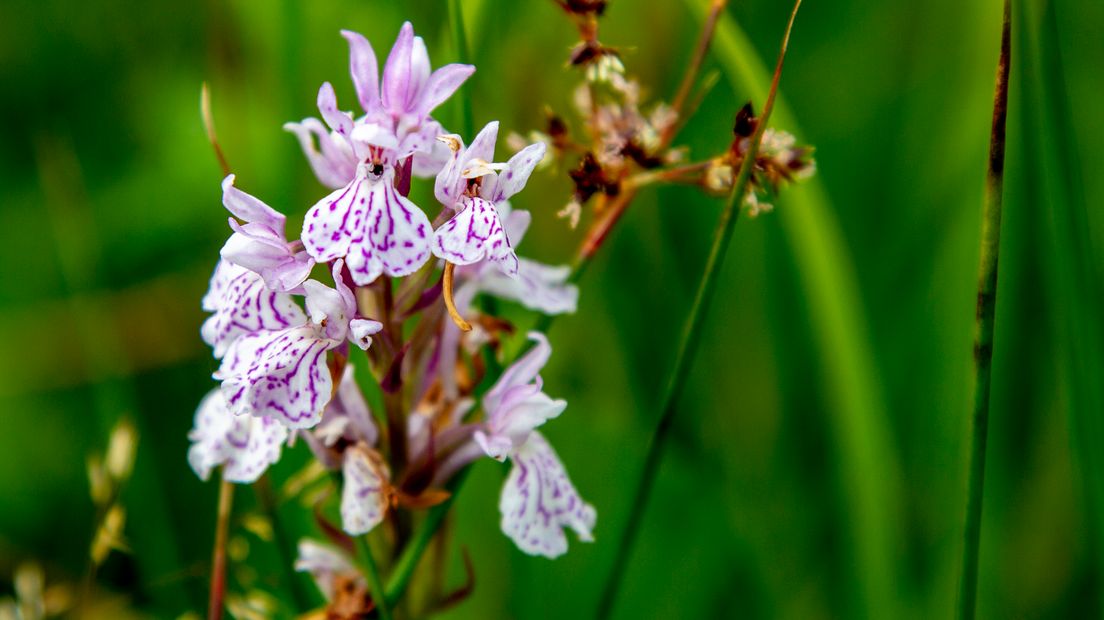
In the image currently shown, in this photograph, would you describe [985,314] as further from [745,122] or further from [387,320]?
[387,320]

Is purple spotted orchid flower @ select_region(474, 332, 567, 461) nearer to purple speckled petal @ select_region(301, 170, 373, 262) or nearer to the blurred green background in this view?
purple speckled petal @ select_region(301, 170, 373, 262)

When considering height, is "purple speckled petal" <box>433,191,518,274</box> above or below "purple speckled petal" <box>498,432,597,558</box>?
above

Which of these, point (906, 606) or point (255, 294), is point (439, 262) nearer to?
point (255, 294)

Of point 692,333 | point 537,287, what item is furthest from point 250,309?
point 692,333

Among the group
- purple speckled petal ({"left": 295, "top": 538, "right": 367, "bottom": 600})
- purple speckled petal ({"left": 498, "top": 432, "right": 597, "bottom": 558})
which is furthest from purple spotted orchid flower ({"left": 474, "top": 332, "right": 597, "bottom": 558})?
purple speckled petal ({"left": 295, "top": 538, "right": 367, "bottom": 600})

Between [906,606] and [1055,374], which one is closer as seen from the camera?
[906,606]

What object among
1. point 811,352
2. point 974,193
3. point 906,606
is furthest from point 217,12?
point 906,606

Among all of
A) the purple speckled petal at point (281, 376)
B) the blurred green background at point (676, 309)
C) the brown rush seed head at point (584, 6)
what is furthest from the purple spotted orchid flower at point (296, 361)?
the blurred green background at point (676, 309)
